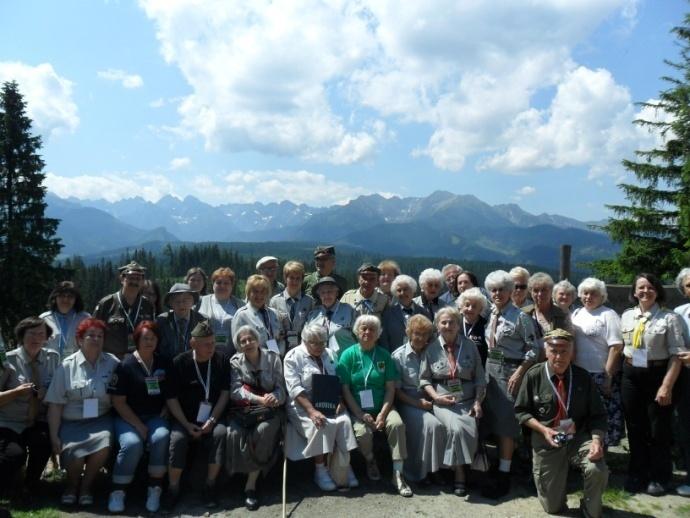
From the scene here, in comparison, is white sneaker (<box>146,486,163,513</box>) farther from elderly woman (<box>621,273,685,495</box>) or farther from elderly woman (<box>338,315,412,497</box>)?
elderly woman (<box>621,273,685,495</box>)

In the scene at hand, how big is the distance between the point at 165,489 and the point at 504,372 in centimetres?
405

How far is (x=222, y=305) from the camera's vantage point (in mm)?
6430

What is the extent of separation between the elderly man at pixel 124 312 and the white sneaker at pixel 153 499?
169 cm

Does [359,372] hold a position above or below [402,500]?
above

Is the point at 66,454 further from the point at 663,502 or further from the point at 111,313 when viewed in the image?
the point at 663,502

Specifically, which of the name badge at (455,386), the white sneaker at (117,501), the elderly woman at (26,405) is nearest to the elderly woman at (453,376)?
the name badge at (455,386)

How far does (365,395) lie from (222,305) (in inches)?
94.9

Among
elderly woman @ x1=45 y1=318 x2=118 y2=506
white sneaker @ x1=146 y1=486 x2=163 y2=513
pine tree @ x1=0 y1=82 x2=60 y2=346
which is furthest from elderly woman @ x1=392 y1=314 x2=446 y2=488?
pine tree @ x1=0 y1=82 x2=60 y2=346

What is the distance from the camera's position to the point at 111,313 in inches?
230

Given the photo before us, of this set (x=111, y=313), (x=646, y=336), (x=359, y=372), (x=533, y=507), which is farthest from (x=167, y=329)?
(x=646, y=336)

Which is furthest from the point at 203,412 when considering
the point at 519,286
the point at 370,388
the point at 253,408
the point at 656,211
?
the point at 656,211

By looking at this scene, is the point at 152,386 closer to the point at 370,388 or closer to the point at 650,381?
the point at 370,388

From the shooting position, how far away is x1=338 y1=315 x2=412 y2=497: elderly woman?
205 inches

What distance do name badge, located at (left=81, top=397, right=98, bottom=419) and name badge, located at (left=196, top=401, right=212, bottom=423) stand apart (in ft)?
3.52
